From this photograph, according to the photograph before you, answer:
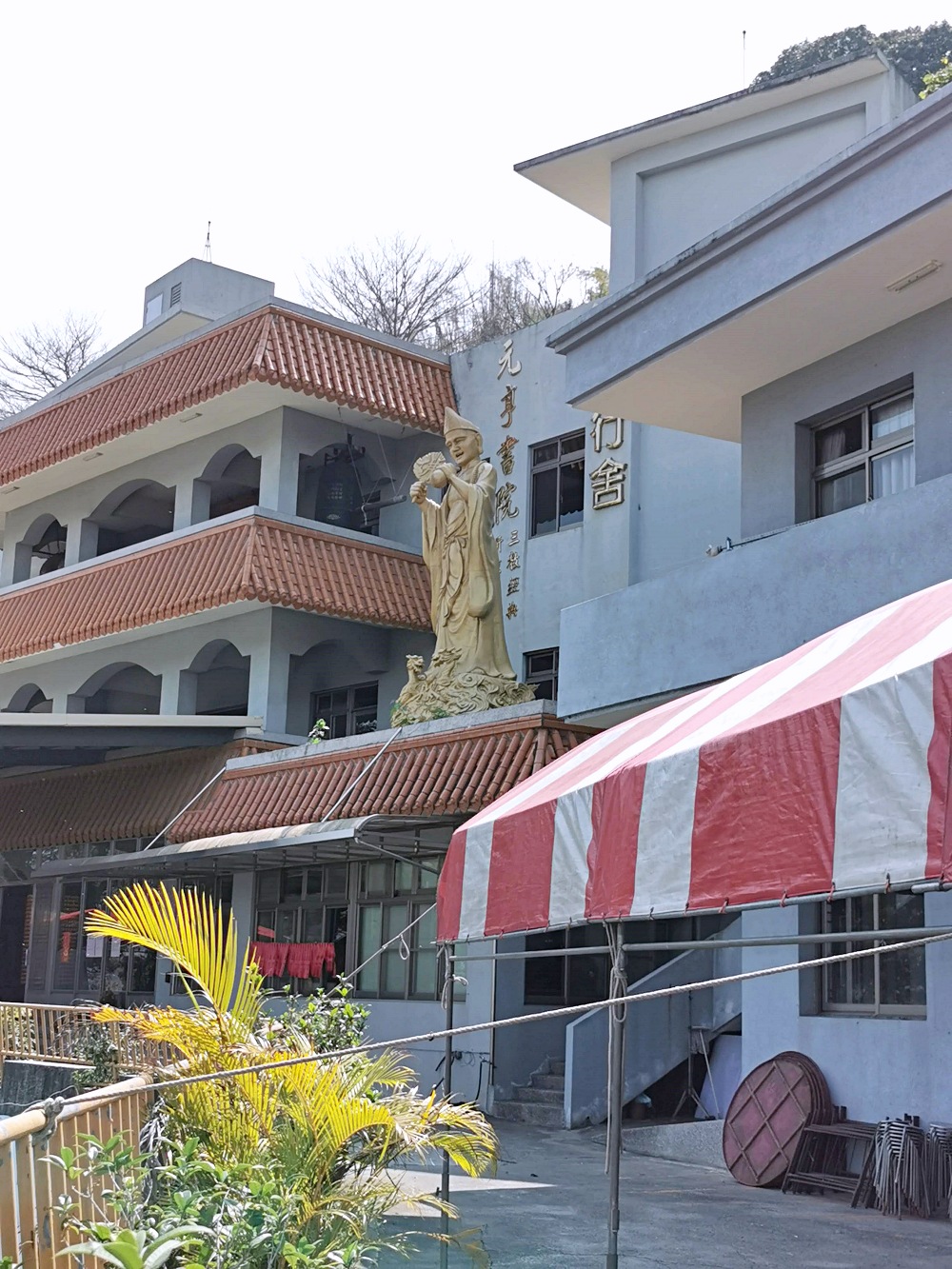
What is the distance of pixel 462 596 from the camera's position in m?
20.0

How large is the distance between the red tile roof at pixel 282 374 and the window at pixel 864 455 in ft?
34.2

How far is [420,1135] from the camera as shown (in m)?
7.98

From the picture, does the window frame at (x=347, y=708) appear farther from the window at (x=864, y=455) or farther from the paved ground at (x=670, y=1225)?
the paved ground at (x=670, y=1225)

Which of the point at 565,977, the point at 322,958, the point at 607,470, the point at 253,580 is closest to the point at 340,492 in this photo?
the point at 253,580

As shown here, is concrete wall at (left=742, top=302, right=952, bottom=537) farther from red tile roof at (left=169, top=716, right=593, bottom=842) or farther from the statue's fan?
the statue's fan

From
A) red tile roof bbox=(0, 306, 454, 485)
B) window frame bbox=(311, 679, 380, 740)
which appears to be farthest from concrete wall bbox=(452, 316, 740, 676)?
window frame bbox=(311, 679, 380, 740)

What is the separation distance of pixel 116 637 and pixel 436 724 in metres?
10.2

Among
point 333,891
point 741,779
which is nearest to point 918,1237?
point 741,779

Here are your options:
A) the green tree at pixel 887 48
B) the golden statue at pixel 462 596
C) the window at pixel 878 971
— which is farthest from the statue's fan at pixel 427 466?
the green tree at pixel 887 48

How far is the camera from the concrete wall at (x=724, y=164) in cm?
1784

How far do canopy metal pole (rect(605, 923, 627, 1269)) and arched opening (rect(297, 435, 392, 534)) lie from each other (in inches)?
749

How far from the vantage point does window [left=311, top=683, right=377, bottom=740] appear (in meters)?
26.0

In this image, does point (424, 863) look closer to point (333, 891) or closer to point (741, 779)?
point (333, 891)

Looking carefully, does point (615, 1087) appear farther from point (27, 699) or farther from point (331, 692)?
point (27, 699)
